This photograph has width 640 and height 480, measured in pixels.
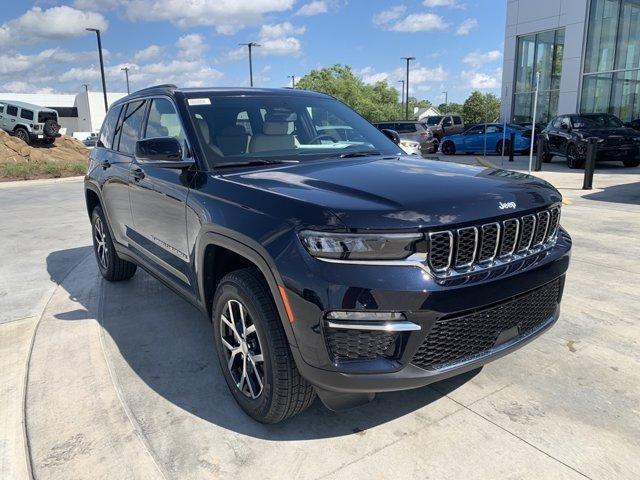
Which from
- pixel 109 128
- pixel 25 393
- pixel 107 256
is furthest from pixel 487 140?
pixel 25 393

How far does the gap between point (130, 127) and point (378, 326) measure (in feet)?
10.7

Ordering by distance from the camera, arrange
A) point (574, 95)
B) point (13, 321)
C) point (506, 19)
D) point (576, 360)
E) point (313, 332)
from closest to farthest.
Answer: point (313, 332), point (576, 360), point (13, 321), point (574, 95), point (506, 19)

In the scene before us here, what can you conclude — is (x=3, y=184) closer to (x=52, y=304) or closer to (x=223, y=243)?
(x=52, y=304)

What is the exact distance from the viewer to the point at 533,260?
2684 mm

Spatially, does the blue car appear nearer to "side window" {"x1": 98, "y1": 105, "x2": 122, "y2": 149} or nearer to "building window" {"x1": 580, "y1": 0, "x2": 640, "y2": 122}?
"building window" {"x1": 580, "y1": 0, "x2": 640, "y2": 122}

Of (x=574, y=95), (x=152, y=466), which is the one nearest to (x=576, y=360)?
(x=152, y=466)

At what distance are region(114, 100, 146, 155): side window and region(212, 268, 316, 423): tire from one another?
2044 millimetres

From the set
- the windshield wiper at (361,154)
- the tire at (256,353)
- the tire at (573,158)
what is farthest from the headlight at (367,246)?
the tire at (573,158)

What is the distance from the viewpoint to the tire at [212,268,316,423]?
248 cm

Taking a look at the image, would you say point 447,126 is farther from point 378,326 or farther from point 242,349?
point 378,326

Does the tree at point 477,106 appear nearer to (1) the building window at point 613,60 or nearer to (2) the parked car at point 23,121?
(1) the building window at point 613,60

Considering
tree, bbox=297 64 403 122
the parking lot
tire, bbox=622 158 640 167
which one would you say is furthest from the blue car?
tree, bbox=297 64 403 122

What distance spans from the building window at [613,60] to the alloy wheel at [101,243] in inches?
872

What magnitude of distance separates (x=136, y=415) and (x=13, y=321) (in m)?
2.17
